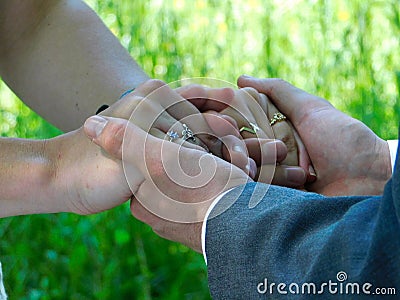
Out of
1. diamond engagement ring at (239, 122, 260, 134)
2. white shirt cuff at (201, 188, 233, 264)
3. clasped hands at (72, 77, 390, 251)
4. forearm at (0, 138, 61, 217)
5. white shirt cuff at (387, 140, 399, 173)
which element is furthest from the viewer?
diamond engagement ring at (239, 122, 260, 134)

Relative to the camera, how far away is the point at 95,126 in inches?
53.8

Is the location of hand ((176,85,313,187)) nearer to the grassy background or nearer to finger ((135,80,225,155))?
finger ((135,80,225,155))

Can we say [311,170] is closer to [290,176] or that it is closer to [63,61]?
[290,176]

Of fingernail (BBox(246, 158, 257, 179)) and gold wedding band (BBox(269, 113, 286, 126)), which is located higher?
fingernail (BBox(246, 158, 257, 179))

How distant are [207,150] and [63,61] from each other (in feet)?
1.29

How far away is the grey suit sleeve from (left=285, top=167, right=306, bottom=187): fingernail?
356 mm

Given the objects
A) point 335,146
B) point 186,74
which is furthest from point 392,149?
point 186,74

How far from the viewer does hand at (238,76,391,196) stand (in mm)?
1562

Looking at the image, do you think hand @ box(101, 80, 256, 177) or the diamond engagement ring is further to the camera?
the diamond engagement ring

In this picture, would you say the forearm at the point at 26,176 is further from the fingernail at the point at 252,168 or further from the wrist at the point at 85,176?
the fingernail at the point at 252,168

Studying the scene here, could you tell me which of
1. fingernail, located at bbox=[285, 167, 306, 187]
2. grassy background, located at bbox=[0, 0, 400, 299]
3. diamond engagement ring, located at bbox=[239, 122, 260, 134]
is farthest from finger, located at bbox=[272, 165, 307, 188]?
grassy background, located at bbox=[0, 0, 400, 299]

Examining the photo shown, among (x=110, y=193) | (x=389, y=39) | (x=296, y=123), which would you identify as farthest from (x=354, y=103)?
(x=110, y=193)

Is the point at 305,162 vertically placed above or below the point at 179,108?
below

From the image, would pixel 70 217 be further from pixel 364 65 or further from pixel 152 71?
pixel 364 65
